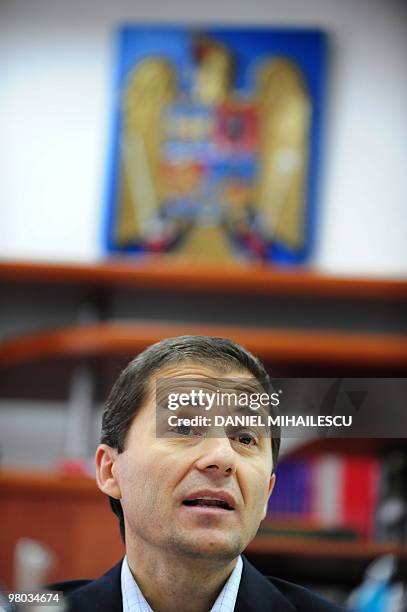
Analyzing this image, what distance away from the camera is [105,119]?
1.70 meters

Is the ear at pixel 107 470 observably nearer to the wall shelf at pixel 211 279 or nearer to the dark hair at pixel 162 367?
the dark hair at pixel 162 367

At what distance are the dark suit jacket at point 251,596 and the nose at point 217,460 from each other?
5 centimetres

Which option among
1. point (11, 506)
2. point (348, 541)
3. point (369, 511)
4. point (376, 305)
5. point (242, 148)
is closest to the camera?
point (348, 541)

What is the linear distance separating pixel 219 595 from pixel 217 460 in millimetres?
56

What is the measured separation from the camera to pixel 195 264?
1.55 m

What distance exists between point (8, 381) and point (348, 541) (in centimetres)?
62

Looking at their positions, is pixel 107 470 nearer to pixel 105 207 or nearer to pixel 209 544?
pixel 209 544

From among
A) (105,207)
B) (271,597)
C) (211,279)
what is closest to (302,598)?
(271,597)

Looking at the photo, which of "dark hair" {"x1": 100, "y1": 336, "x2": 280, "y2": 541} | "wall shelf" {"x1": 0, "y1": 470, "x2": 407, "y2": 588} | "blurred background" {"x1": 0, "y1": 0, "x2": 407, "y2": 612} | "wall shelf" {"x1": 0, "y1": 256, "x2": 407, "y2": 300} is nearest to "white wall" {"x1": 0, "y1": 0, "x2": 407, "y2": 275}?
"blurred background" {"x1": 0, "y1": 0, "x2": 407, "y2": 612}

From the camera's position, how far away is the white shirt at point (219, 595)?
1.13 feet

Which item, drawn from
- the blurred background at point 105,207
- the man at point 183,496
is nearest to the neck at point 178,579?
the man at point 183,496

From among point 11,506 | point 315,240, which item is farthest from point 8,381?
point 315,240

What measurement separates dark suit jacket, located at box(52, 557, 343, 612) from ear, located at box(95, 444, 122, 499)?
31 mm

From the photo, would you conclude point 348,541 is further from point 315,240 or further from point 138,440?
point 315,240
